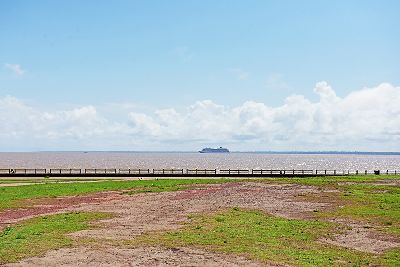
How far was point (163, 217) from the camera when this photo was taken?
3025 centimetres

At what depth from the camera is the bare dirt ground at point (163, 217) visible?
1869 cm

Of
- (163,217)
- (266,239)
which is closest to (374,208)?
(266,239)

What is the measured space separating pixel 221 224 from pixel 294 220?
5.11 meters

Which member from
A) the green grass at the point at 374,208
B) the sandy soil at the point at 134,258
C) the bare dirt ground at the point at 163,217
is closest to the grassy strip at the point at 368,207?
the green grass at the point at 374,208

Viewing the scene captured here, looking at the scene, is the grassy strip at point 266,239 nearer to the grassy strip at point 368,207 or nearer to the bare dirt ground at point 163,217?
the bare dirt ground at point 163,217

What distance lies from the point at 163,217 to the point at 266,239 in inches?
376

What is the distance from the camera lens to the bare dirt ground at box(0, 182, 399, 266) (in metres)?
18.7

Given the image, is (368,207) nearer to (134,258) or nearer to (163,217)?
(163,217)

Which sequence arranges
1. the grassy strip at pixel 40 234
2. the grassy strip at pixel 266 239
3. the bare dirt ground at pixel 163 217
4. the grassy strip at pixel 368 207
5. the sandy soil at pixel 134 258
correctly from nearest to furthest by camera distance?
the sandy soil at pixel 134 258 < the bare dirt ground at pixel 163 217 < the grassy strip at pixel 266 239 < the grassy strip at pixel 40 234 < the grassy strip at pixel 368 207

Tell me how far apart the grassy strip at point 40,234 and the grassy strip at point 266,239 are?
413 centimetres

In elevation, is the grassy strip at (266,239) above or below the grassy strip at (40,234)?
below

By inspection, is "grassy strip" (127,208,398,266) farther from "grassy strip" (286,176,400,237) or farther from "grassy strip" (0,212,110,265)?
"grassy strip" (0,212,110,265)

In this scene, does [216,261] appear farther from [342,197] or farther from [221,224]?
[342,197]

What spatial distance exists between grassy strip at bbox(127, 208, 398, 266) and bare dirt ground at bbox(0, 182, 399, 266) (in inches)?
43.6
